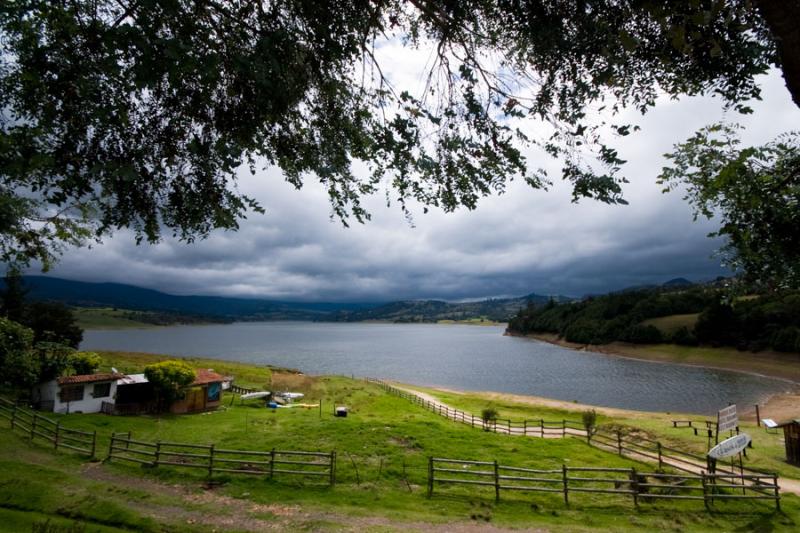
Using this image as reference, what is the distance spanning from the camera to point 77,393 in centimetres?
3066

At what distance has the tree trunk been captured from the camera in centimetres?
328

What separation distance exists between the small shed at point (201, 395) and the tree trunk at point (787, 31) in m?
38.1

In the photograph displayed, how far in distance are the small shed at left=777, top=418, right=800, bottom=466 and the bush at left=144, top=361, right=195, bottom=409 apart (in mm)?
39752

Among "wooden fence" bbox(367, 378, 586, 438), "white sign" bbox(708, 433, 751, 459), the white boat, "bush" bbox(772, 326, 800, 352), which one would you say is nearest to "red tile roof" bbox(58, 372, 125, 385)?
the white boat

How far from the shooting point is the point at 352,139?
612cm

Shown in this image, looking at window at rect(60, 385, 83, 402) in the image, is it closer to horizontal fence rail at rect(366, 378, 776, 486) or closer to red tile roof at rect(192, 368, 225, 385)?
red tile roof at rect(192, 368, 225, 385)

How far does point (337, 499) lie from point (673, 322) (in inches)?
4625

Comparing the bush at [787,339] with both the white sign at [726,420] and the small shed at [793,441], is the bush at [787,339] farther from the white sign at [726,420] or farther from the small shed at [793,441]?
the white sign at [726,420]

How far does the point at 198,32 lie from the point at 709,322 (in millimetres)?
111797

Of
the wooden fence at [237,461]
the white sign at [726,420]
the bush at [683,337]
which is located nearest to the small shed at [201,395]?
the wooden fence at [237,461]

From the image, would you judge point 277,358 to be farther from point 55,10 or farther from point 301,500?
point 55,10

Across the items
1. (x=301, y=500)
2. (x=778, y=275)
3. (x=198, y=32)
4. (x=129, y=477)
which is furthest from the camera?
(x=129, y=477)

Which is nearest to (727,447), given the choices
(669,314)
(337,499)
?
(337,499)

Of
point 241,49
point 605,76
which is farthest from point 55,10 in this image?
point 605,76
